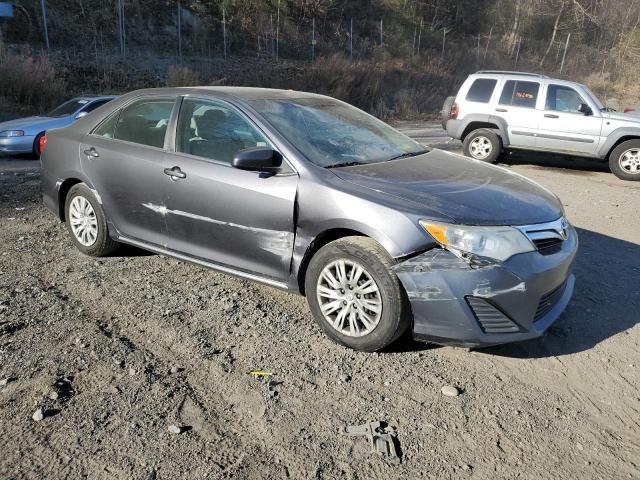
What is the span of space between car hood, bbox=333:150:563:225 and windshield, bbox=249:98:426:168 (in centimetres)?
17

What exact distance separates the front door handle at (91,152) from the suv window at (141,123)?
17cm

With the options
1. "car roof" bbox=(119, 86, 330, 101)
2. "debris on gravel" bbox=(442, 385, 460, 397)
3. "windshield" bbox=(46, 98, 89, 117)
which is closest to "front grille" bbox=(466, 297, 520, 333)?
"debris on gravel" bbox=(442, 385, 460, 397)

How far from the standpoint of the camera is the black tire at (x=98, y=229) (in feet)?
16.6

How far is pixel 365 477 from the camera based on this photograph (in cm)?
256

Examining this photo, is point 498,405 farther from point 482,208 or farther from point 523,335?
point 482,208

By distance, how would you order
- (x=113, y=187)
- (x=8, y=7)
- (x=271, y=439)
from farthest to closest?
(x=8, y=7)
(x=113, y=187)
(x=271, y=439)

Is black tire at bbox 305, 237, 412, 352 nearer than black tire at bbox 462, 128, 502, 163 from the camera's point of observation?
Yes

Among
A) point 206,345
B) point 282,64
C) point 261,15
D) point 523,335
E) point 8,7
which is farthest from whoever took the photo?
point 261,15

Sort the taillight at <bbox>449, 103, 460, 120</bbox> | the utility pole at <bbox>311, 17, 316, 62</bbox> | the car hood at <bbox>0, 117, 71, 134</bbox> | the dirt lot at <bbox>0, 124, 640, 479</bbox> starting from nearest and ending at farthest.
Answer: the dirt lot at <bbox>0, 124, 640, 479</bbox>
the car hood at <bbox>0, 117, 71, 134</bbox>
the taillight at <bbox>449, 103, 460, 120</bbox>
the utility pole at <bbox>311, 17, 316, 62</bbox>

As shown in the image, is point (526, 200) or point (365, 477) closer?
point (365, 477)

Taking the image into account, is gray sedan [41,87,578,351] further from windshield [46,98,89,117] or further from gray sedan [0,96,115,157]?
windshield [46,98,89,117]

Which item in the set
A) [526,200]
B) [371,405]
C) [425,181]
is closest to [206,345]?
[371,405]

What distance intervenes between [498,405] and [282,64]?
85.6 ft

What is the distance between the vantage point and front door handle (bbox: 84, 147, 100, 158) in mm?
5018
